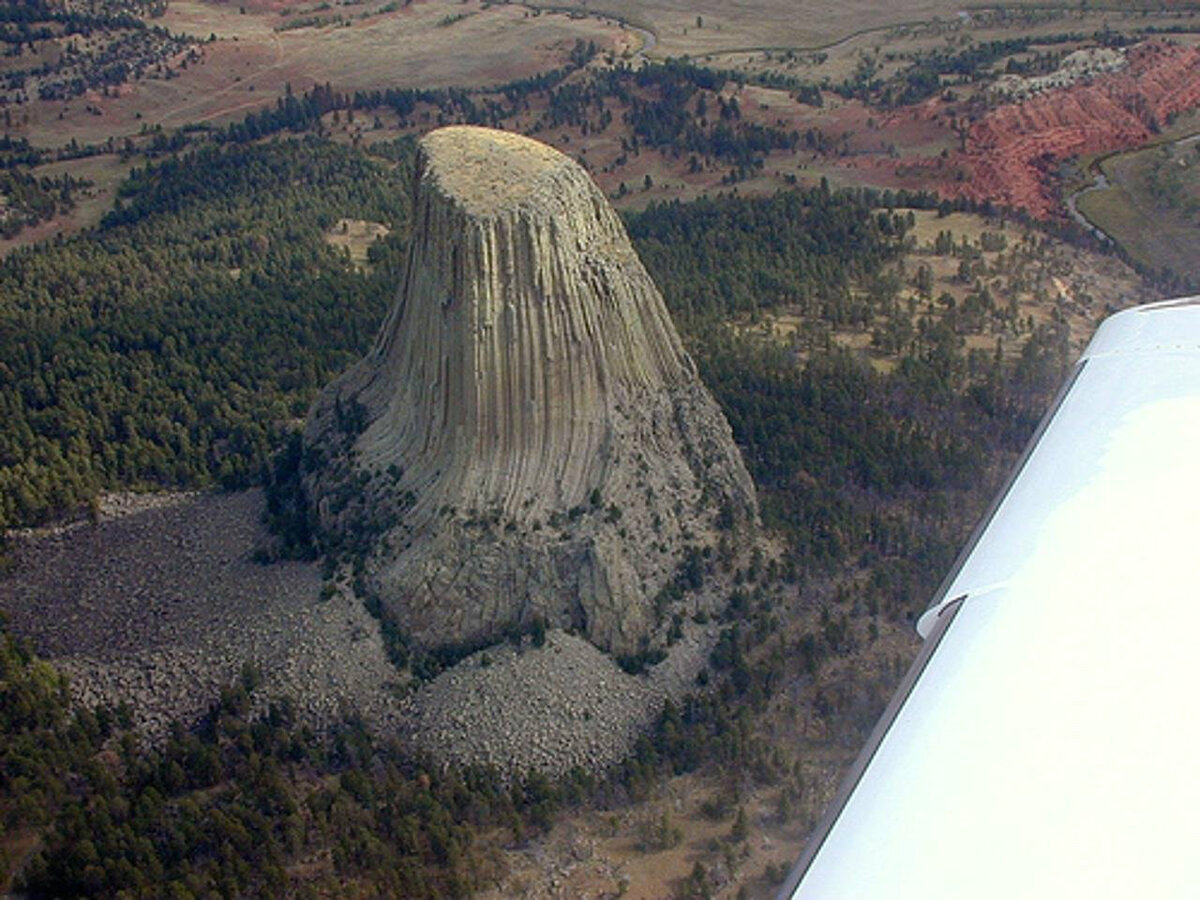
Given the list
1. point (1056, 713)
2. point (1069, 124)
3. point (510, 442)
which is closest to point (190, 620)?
point (510, 442)

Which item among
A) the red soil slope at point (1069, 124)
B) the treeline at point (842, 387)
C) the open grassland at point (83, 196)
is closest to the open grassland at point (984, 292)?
the treeline at point (842, 387)

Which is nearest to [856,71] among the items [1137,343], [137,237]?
[137,237]

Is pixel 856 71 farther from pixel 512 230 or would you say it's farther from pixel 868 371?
pixel 512 230

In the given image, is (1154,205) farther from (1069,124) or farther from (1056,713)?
(1056,713)

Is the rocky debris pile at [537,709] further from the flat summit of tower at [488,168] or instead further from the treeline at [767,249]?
the treeline at [767,249]

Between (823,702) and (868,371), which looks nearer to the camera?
(823,702)

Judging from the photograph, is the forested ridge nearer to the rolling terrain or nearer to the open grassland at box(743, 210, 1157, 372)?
the rolling terrain
